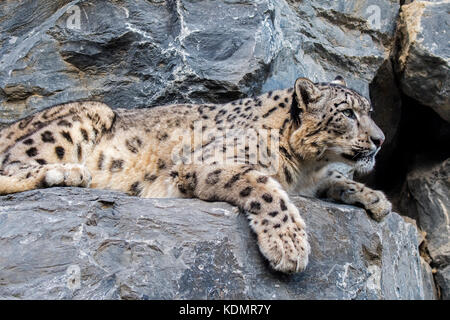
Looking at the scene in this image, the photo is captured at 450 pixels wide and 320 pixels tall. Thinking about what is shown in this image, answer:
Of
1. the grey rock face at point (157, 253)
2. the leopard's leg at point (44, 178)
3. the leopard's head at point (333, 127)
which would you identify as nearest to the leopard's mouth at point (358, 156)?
the leopard's head at point (333, 127)

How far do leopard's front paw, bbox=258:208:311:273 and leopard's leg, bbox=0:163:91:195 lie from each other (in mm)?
1466

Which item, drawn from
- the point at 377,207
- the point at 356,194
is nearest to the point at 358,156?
the point at 356,194

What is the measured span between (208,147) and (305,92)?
890 mm

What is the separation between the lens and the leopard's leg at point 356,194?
488 centimetres

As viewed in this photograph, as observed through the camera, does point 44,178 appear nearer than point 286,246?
No

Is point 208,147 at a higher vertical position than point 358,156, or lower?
lower

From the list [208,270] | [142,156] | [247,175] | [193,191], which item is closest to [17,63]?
[142,156]

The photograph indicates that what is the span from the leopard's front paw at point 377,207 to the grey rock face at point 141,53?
216 centimetres

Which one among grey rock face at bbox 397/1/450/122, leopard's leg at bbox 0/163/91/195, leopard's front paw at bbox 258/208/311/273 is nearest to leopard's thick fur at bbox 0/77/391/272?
leopard's leg at bbox 0/163/91/195

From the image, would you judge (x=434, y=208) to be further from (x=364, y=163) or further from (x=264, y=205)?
(x=264, y=205)

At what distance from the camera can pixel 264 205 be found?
4.14 metres

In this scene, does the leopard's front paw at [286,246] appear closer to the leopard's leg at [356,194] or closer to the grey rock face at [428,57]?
the leopard's leg at [356,194]
